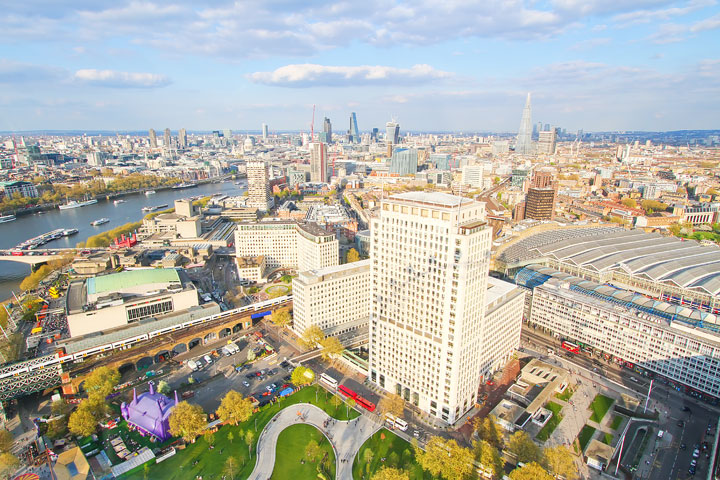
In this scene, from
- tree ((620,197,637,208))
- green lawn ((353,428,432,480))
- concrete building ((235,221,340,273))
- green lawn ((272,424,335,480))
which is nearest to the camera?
green lawn ((353,428,432,480))

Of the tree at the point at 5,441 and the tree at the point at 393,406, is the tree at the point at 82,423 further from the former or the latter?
the tree at the point at 393,406

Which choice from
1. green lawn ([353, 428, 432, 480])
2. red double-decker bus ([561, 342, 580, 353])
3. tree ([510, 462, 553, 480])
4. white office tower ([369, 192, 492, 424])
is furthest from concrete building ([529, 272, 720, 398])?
green lawn ([353, 428, 432, 480])

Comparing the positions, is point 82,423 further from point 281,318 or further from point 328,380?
point 281,318

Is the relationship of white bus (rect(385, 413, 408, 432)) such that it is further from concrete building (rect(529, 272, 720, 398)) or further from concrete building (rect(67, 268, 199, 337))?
concrete building (rect(67, 268, 199, 337))

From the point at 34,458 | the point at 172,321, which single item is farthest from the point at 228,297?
the point at 34,458

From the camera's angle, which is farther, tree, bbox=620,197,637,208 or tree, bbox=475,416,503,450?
tree, bbox=620,197,637,208

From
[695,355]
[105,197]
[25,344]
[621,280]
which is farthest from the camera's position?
[105,197]

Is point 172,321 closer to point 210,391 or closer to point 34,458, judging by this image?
point 210,391

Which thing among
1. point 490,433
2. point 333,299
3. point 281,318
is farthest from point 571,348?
point 281,318

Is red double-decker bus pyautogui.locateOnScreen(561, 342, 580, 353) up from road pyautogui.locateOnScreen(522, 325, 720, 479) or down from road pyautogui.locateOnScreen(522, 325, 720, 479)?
up
